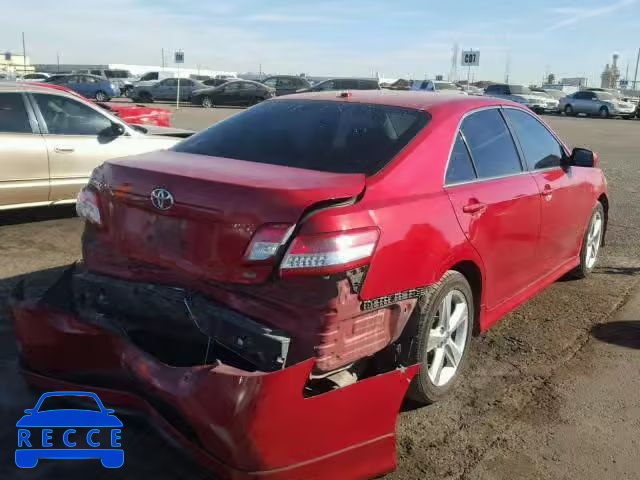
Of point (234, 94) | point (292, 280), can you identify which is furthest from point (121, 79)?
point (292, 280)

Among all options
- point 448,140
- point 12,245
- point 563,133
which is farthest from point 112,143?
point 563,133

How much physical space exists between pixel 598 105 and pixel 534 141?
121ft

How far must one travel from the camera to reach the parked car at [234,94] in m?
34.2

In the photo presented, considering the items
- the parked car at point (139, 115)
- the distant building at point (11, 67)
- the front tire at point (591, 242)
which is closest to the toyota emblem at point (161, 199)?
the front tire at point (591, 242)

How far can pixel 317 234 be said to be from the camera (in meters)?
2.69

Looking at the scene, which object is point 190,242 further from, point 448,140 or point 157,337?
point 448,140

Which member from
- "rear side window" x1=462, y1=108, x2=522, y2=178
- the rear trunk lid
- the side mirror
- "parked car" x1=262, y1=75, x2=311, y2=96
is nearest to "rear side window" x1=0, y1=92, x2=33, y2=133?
Answer: the rear trunk lid

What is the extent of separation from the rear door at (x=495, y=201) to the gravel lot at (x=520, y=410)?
18.5 inches

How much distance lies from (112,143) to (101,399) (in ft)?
17.2

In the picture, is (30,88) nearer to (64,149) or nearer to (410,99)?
(64,149)

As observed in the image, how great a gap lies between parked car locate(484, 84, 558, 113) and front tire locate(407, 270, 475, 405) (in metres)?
37.3

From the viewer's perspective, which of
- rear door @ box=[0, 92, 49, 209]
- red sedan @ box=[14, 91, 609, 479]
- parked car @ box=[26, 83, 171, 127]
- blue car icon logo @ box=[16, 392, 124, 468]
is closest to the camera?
red sedan @ box=[14, 91, 609, 479]

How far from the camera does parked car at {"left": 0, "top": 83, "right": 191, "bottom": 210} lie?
6.88m

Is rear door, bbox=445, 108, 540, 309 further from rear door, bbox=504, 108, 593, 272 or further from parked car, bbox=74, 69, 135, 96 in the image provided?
parked car, bbox=74, 69, 135, 96
